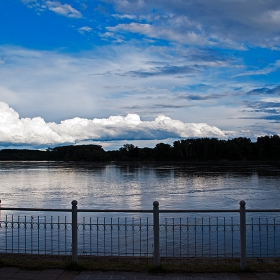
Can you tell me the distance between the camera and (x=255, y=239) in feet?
53.0

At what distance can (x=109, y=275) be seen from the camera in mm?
8125

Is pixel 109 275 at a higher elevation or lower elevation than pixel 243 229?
lower

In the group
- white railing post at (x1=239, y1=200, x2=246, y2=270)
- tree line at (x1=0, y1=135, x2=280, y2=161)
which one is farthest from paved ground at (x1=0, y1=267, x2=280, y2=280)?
tree line at (x1=0, y1=135, x2=280, y2=161)

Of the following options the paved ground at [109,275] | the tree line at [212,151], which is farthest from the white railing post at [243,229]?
the tree line at [212,151]

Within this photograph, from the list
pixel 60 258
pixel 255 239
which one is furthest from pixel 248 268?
pixel 255 239

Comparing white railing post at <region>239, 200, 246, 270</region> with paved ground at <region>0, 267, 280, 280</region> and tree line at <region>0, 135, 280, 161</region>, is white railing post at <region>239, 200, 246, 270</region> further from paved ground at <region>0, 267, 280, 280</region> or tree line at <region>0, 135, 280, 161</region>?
tree line at <region>0, 135, 280, 161</region>

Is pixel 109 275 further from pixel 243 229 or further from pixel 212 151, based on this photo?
pixel 212 151

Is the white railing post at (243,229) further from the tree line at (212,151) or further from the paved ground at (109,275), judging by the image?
the tree line at (212,151)

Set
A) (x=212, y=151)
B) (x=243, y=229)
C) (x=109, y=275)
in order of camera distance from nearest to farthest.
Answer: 1. (x=109, y=275)
2. (x=243, y=229)
3. (x=212, y=151)

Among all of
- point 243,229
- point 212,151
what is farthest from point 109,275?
point 212,151

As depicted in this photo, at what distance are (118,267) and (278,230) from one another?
11.5 m

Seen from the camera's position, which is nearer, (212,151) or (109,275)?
(109,275)

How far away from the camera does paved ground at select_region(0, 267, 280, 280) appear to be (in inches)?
313

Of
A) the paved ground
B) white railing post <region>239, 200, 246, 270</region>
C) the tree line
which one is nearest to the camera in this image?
the paved ground
